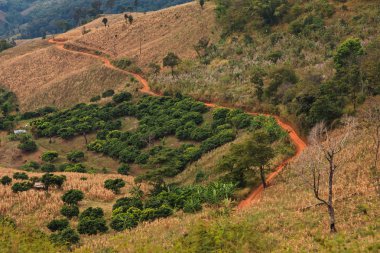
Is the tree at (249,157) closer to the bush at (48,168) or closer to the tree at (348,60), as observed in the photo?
the tree at (348,60)

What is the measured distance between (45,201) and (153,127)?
2491cm

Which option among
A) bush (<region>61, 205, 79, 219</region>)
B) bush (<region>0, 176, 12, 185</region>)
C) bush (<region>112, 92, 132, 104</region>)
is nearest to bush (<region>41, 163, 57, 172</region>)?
bush (<region>0, 176, 12, 185</region>)

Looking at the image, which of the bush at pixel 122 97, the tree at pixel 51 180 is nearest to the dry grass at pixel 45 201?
the tree at pixel 51 180

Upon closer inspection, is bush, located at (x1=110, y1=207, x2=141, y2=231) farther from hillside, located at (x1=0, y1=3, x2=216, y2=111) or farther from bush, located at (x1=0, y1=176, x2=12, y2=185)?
hillside, located at (x1=0, y1=3, x2=216, y2=111)

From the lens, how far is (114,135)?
6419cm

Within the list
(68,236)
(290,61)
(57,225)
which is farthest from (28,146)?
(290,61)

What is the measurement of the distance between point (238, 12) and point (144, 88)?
23.4 meters

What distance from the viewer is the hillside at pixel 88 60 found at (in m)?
90.6

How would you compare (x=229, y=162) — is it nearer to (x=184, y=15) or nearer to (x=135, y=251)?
(x=135, y=251)

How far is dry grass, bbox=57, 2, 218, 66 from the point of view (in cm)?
9119

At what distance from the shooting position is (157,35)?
10156cm

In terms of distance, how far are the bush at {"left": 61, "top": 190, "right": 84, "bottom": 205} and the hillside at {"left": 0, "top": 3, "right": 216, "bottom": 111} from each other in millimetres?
40726

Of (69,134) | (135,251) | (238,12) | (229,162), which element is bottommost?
(69,134)

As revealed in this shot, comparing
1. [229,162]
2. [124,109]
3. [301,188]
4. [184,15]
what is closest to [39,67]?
[184,15]
